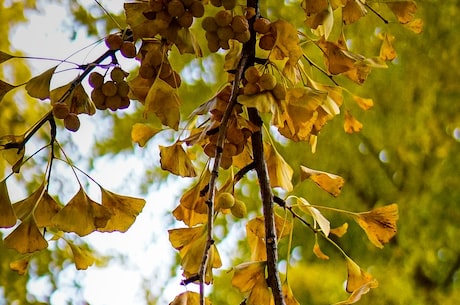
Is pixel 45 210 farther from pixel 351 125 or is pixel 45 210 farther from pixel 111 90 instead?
pixel 351 125

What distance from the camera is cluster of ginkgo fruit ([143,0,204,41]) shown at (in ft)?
0.90

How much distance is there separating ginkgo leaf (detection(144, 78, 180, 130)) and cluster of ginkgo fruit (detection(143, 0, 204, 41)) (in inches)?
0.9

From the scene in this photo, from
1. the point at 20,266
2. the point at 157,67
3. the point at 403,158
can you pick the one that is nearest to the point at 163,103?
the point at 157,67

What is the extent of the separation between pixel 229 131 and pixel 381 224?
103 mm

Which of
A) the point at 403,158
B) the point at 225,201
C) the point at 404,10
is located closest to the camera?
the point at 225,201

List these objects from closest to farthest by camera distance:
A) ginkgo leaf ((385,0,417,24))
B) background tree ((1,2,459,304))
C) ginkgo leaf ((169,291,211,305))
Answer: ginkgo leaf ((169,291,211,305)), ginkgo leaf ((385,0,417,24)), background tree ((1,2,459,304))

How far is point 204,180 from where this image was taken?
322mm

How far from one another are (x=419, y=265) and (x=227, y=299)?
0.35 meters

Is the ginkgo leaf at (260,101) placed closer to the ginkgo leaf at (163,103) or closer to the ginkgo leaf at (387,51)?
the ginkgo leaf at (163,103)

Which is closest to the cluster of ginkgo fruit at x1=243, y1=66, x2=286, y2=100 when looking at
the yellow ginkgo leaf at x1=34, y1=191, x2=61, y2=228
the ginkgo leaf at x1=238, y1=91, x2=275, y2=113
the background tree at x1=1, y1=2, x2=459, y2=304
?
the ginkgo leaf at x1=238, y1=91, x2=275, y2=113

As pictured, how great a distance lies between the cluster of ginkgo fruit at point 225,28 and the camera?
0.93ft

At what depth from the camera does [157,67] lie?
0.98 ft

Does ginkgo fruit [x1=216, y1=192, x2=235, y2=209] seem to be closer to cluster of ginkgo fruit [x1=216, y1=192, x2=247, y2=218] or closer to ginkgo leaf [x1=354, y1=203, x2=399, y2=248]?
cluster of ginkgo fruit [x1=216, y1=192, x2=247, y2=218]

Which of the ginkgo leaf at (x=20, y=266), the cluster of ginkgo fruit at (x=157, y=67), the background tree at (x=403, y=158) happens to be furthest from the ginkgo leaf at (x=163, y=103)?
the background tree at (x=403, y=158)
